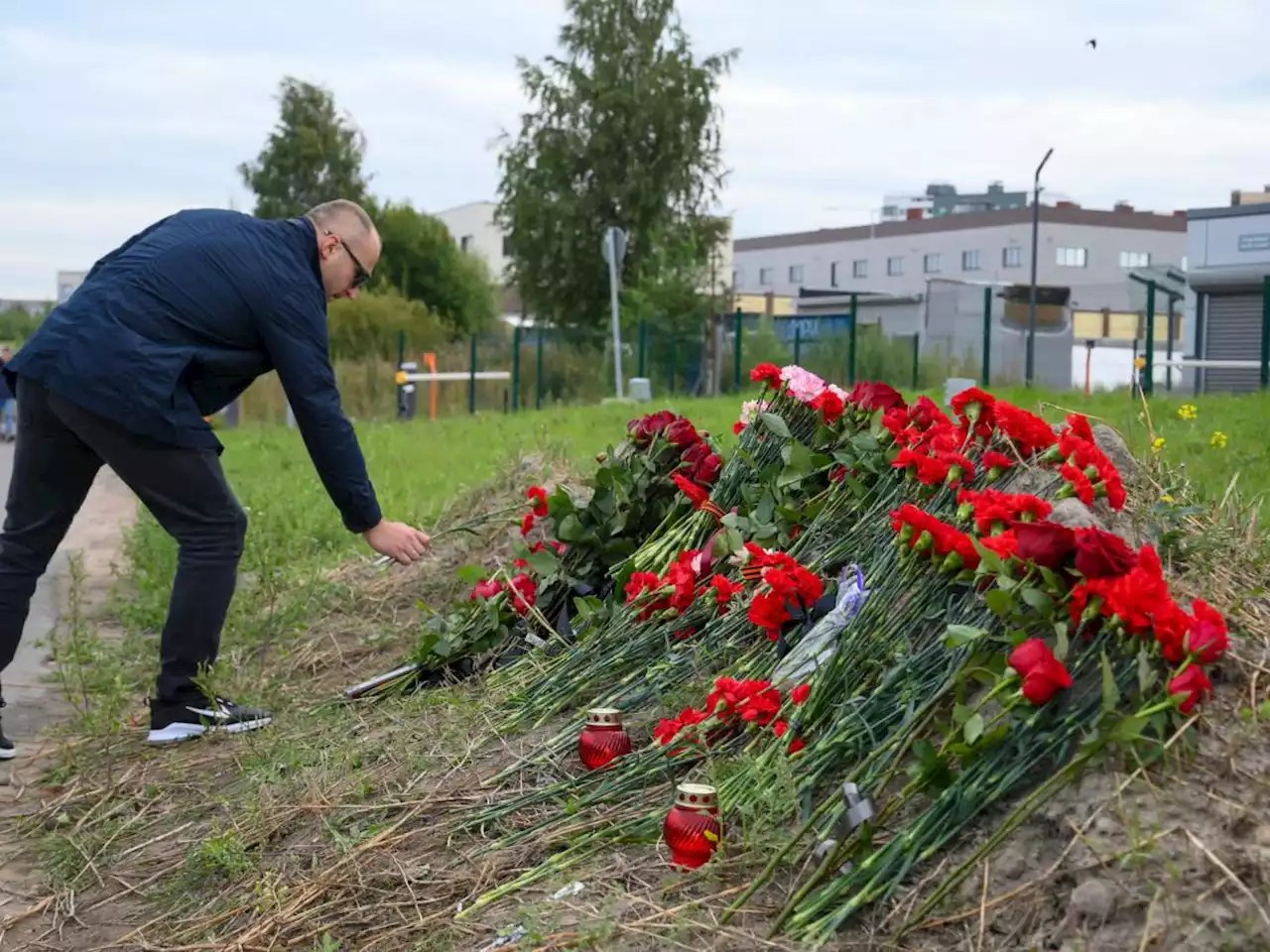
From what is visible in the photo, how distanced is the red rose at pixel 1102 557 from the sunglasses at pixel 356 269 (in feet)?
8.97

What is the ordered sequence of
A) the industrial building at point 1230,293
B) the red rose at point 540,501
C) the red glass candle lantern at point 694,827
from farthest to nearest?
the industrial building at point 1230,293
the red rose at point 540,501
the red glass candle lantern at point 694,827

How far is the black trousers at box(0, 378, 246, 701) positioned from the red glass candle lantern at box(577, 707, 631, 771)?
1558 mm

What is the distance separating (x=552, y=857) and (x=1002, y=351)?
76.2ft

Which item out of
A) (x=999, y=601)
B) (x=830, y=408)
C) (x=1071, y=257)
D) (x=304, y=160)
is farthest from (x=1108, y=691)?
(x=1071, y=257)

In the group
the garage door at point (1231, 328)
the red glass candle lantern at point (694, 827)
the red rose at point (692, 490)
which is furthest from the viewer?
the garage door at point (1231, 328)

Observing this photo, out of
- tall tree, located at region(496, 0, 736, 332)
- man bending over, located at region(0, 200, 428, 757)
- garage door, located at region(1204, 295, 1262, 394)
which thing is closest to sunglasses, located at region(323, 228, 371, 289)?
man bending over, located at region(0, 200, 428, 757)

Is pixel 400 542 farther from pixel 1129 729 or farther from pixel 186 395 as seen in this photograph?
pixel 1129 729

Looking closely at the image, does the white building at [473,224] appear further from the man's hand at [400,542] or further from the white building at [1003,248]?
the man's hand at [400,542]

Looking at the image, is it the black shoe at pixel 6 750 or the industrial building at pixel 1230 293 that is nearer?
the black shoe at pixel 6 750

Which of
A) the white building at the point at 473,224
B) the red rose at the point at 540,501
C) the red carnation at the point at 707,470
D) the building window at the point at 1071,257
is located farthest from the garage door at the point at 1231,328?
the white building at the point at 473,224

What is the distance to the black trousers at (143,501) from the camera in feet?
13.6

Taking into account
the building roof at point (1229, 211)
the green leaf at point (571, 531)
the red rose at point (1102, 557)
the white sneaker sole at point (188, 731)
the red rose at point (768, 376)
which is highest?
the building roof at point (1229, 211)

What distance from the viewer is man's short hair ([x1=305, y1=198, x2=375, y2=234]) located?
14.4 ft

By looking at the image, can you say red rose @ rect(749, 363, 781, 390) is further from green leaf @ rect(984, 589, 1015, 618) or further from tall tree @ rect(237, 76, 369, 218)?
tall tree @ rect(237, 76, 369, 218)
